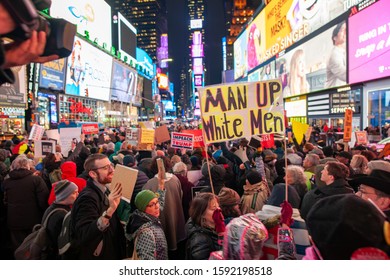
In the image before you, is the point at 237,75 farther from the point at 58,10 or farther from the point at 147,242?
the point at 147,242

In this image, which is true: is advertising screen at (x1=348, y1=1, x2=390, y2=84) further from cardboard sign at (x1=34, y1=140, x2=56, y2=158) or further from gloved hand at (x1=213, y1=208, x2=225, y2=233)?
gloved hand at (x1=213, y1=208, x2=225, y2=233)

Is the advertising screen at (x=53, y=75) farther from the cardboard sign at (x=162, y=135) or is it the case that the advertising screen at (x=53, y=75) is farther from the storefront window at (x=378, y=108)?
the storefront window at (x=378, y=108)

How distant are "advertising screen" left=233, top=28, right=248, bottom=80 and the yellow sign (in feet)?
192

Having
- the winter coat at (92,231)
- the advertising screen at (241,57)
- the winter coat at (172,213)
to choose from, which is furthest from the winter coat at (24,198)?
the advertising screen at (241,57)

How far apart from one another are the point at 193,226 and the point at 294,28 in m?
35.3

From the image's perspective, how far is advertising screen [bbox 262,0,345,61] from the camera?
2723 cm

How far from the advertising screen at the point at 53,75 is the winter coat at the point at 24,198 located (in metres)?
25.2

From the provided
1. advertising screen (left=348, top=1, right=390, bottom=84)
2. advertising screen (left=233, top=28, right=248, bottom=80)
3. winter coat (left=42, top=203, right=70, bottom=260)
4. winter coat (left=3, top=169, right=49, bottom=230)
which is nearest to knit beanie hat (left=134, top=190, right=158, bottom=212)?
winter coat (left=42, top=203, right=70, bottom=260)

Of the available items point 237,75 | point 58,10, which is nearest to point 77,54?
point 58,10

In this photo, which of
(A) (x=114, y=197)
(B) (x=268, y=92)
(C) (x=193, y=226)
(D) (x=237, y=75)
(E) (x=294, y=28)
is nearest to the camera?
(A) (x=114, y=197)

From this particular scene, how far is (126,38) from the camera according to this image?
69438mm

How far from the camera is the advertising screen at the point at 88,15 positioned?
33.2 m

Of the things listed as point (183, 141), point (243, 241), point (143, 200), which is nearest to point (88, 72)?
point (183, 141)
